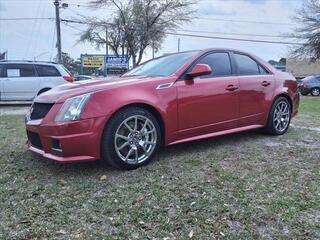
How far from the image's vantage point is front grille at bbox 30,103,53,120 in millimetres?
4379

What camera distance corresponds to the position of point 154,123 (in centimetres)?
456

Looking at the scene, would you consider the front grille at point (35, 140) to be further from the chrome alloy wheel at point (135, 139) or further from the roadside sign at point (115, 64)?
the roadside sign at point (115, 64)

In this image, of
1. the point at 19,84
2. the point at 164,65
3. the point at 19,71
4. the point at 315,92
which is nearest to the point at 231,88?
the point at 164,65

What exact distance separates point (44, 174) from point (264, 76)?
3548 millimetres

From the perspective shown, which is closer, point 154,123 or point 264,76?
point 154,123

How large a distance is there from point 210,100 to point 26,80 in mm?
9825

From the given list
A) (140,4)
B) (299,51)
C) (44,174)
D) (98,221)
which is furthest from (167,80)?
(299,51)

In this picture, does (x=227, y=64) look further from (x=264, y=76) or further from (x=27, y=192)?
(x=27, y=192)

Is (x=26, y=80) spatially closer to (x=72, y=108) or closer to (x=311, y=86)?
(x=72, y=108)

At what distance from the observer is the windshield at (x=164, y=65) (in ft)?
16.6

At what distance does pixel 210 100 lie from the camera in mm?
5078

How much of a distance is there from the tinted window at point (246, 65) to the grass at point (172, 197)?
3.94 feet

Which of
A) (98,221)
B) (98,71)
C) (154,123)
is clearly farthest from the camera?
(98,71)

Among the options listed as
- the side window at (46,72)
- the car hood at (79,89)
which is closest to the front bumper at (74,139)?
the car hood at (79,89)
